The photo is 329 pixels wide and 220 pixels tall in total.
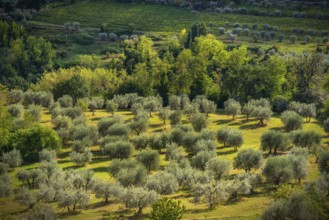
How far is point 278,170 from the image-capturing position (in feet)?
215

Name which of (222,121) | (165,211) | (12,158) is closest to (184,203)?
(165,211)


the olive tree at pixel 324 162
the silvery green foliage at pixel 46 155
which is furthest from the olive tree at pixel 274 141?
the silvery green foliage at pixel 46 155

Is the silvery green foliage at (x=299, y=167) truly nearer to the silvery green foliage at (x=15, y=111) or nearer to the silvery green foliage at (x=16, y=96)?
the silvery green foliage at (x=15, y=111)

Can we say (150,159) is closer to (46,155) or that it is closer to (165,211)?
(46,155)

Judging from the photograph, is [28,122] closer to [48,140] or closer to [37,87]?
[48,140]

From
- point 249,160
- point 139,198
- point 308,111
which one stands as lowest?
point 139,198

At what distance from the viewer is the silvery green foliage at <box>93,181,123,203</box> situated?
6157cm

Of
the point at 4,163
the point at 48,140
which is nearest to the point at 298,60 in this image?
the point at 48,140

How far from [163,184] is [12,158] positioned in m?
29.3

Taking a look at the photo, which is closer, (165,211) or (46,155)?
(165,211)

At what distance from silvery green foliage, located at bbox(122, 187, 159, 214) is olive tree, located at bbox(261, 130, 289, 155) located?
2948 cm

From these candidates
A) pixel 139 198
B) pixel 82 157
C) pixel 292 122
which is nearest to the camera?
pixel 139 198

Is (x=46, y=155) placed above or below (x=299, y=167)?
below

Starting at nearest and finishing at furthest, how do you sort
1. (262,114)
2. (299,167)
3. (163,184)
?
(163,184) < (299,167) < (262,114)
